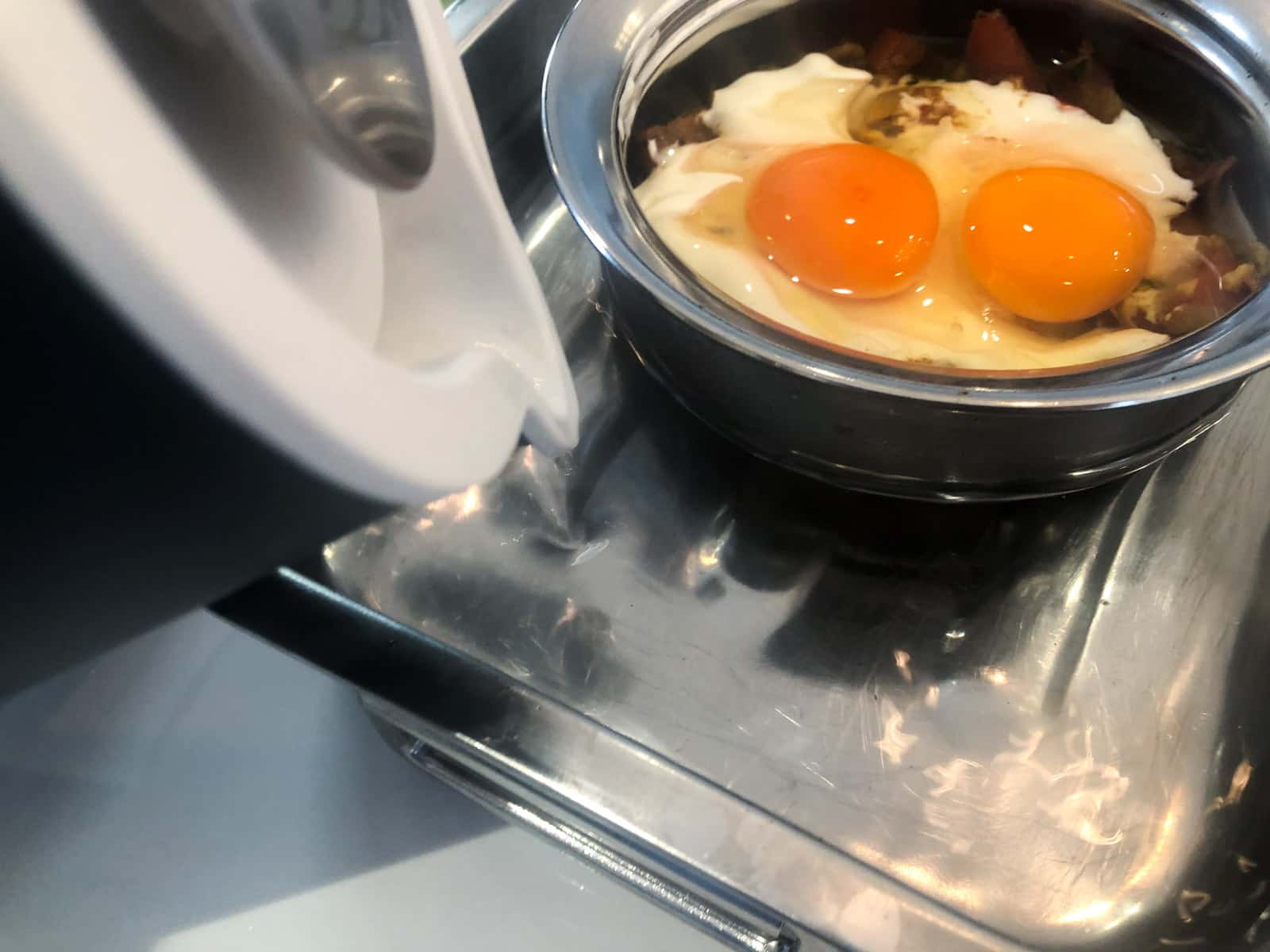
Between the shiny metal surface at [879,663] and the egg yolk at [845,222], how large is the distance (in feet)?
0.50

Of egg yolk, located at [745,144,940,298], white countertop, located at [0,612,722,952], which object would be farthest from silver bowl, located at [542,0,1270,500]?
white countertop, located at [0,612,722,952]

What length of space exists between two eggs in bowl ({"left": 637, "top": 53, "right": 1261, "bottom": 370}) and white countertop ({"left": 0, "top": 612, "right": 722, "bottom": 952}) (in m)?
0.44

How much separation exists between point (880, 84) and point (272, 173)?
67 centimetres

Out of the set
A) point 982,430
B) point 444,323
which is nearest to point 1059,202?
point 982,430

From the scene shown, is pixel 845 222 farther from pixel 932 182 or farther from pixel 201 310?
pixel 201 310

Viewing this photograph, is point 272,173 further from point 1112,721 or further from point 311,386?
point 1112,721

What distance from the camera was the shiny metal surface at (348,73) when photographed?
0.21 m

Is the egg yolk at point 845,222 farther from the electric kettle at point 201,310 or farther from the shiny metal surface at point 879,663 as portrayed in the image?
the electric kettle at point 201,310

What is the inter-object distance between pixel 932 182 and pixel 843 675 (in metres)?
0.42

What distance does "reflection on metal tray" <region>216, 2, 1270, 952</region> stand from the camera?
0.45 metres

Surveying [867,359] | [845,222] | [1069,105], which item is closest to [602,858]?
[867,359]

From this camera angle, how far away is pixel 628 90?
0.67 m

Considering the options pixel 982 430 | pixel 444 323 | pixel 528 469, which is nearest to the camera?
pixel 444 323

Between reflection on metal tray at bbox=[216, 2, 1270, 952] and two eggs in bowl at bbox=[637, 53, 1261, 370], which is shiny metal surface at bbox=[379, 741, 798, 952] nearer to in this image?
reflection on metal tray at bbox=[216, 2, 1270, 952]
